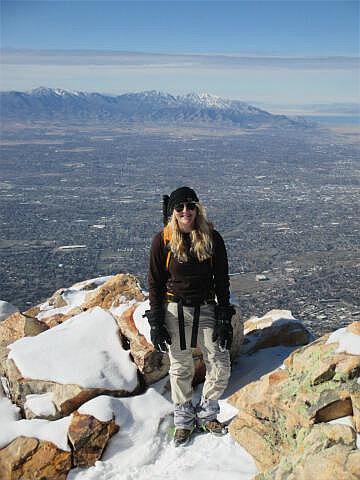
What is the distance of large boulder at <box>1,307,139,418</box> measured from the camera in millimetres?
8391

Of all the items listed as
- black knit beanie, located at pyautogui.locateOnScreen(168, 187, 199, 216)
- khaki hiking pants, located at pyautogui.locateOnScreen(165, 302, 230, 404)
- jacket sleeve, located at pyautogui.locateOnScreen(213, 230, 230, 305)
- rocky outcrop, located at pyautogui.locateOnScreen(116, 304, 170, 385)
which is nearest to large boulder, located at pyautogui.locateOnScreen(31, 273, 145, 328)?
rocky outcrop, located at pyautogui.locateOnScreen(116, 304, 170, 385)

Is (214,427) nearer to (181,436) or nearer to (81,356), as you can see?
(181,436)

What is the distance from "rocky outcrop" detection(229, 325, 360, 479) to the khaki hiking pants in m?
0.49

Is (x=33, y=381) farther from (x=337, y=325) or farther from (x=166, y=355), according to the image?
(x=337, y=325)

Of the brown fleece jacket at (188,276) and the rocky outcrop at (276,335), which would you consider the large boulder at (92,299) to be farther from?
the brown fleece jacket at (188,276)

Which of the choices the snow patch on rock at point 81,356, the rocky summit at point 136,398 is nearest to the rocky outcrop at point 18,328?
the rocky summit at point 136,398

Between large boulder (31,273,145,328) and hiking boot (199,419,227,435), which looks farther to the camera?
large boulder (31,273,145,328)

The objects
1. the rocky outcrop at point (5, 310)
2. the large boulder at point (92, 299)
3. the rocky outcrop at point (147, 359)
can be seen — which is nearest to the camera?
the rocky outcrop at point (147, 359)

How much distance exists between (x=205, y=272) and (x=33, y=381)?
378 cm

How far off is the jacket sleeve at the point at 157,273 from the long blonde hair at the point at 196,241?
0.21 meters

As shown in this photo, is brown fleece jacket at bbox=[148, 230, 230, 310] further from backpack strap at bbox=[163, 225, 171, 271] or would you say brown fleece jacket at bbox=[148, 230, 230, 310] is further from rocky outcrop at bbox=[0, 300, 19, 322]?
rocky outcrop at bbox=[0, 300, 19, 322]

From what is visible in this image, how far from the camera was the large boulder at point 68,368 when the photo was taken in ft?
27.5

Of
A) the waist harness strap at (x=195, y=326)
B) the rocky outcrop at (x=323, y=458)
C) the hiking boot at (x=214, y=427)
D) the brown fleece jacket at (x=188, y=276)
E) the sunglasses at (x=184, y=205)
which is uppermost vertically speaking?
the sunglasses at (x=184, y=205)

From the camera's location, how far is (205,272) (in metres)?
7.14
